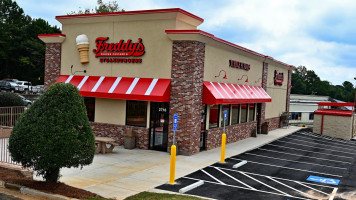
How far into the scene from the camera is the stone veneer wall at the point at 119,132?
19.8 m

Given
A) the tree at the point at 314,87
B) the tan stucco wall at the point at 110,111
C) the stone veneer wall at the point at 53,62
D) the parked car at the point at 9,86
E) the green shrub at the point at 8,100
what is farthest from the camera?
the tree at the point at 314,87

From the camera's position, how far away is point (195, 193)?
40.0ft

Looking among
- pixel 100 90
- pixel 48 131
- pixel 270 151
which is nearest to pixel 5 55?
pixel 100 90

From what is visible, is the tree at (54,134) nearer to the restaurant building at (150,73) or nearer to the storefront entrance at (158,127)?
the restaurant building at (150,73)

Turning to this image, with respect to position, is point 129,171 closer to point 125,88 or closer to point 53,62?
point 125,88

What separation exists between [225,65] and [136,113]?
22.1 feet

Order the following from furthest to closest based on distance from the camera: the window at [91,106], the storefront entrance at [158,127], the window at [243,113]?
1. the window at [243,113]
2. the window at [91,106]
3. the storefront entrance at [158,127]

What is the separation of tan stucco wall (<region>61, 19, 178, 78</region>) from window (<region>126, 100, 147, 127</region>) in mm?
1665

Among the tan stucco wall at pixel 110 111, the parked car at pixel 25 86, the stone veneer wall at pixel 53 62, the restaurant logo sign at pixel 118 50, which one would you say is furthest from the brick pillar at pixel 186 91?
the parked car at pixel 25 86

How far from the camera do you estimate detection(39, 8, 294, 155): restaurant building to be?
1873cm

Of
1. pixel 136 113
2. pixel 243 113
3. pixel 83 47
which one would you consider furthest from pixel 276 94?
pixel 83 47

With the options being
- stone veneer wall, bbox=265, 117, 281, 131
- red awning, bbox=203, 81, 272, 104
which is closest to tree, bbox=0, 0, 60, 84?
stone veneer wall, bbox=265, 117, 281, 131

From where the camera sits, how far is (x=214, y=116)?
21.6 metres

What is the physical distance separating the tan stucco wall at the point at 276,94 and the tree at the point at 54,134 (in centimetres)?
2364
